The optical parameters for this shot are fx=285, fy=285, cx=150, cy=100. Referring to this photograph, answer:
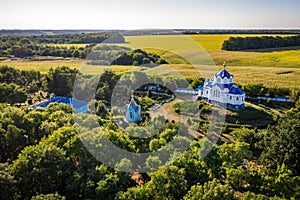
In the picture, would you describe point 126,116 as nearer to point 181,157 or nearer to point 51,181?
point 181,157

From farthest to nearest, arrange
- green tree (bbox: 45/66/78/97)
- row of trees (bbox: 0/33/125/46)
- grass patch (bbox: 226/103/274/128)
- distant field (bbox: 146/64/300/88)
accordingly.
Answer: row of trees (bbox: 0/33/125/46), distant field (bbox: 146/64/300/88), green tree (bbox: 45/66/78/97), grass patch (bbox: 226/103/274/128)

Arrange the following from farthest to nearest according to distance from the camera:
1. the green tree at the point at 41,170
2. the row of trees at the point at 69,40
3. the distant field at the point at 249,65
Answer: the row of trees at the point at 69,40 → the distant field at the point at 249,65 → the green tree at the point at 41,170

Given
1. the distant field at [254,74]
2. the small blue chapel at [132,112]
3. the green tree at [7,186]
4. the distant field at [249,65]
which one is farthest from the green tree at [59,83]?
the green tree at [7,186]

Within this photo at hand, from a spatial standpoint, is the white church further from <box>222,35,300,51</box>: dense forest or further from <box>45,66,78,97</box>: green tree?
<box>222,35,300,51</box>: dense forest

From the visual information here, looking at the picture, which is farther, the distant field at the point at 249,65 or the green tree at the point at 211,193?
the distant field at the point at 249,65

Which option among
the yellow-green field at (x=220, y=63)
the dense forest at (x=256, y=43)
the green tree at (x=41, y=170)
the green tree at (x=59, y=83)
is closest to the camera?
the green tree at (x=41, y=170)

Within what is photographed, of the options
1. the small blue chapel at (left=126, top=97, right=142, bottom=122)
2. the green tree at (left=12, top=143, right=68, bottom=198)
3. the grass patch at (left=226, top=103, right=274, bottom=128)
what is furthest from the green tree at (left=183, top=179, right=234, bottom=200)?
the grass patch at (left=226, top=103, right=274, bottom=128)

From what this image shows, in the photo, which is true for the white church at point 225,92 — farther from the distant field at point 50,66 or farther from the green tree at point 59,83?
the distant field at point 50,66

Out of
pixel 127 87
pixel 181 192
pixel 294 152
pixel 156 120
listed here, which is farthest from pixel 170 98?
pixel 181 192
